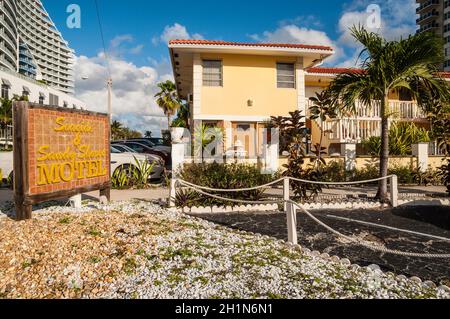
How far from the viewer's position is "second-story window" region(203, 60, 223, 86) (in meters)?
15.0

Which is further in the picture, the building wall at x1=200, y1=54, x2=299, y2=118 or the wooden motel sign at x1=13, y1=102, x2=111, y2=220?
the building wall at x1=200, y1=54, x2=299, y2=118

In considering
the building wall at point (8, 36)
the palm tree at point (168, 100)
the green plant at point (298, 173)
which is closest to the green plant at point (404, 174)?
the green plant at point (298, 173)

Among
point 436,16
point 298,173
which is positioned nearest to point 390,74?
point 298,173

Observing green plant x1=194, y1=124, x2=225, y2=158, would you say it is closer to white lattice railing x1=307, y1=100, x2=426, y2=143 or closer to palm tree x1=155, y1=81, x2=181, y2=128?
white lattice railing x1=307, y1=100, x2=426, y2=143

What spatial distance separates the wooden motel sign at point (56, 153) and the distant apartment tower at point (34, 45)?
8766 cm

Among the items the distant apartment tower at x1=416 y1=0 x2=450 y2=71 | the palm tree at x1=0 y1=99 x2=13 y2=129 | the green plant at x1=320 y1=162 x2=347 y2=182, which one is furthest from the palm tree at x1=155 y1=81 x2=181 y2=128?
the distant apartment tower at x1=416 y1=0 x2=450 y2=71

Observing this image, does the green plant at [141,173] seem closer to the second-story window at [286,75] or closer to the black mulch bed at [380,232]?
the black mulch bed at [380,232]

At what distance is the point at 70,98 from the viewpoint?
261 feet

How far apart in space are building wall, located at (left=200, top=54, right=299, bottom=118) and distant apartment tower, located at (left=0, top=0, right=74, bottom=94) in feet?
273

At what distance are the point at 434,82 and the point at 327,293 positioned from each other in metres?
7.96

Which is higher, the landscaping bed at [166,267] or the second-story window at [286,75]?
the second-story window at [286,75]

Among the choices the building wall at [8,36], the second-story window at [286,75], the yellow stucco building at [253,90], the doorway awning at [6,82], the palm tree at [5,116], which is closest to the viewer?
the yellow stucco building at [253,90]

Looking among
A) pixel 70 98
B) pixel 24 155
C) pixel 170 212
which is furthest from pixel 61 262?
pixel 70 98

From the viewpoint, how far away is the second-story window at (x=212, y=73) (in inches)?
590
